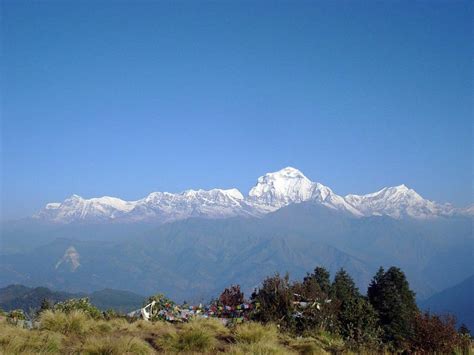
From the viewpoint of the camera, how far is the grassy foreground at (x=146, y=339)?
12.3 metres

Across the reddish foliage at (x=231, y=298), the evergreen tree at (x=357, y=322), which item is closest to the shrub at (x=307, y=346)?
the evergreen tree at (x=357, y=322)

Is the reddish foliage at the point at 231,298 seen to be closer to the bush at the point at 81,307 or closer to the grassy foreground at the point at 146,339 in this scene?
the grassy foreground at the point at 146,339

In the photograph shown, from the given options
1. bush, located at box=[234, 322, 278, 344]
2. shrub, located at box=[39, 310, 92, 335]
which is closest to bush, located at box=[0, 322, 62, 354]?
shrub, located at box=[39, 310, 92, 335]

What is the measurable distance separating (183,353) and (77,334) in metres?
4.32

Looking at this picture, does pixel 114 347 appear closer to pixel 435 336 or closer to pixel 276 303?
pixel 276 303

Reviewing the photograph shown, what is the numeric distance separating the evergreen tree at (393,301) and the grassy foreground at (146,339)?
1785 cm

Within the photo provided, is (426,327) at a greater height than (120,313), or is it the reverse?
(426,327)

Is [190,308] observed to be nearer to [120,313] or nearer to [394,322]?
[120,313]

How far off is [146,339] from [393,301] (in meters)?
26.9

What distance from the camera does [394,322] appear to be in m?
34.2

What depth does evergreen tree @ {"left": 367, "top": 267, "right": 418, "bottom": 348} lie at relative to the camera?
3342 centimetres

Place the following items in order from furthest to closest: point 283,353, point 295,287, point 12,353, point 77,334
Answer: point 295,287, point 77,334, point 283,353, point 12,353

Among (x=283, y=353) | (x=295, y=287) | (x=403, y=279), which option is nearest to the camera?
(x=283, y=353)

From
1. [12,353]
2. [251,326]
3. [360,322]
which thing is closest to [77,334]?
[12,353]
